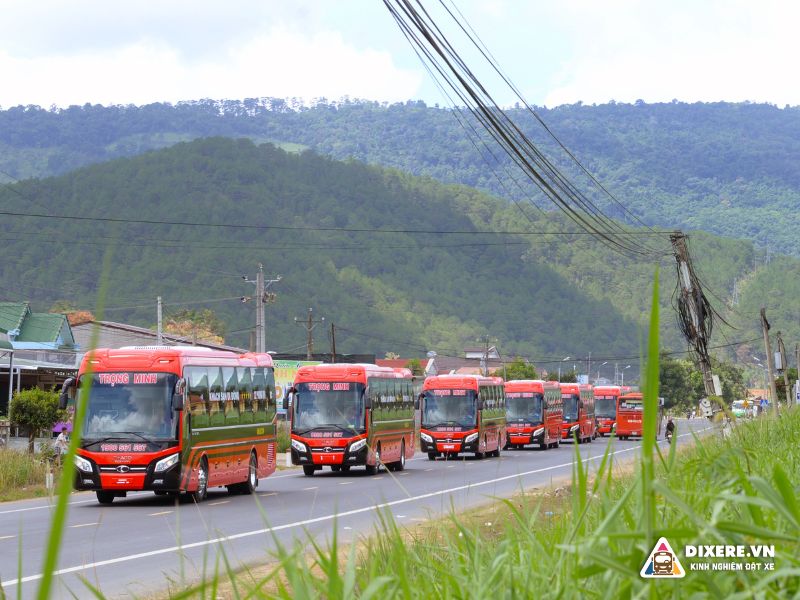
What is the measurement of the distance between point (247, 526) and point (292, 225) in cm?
15367

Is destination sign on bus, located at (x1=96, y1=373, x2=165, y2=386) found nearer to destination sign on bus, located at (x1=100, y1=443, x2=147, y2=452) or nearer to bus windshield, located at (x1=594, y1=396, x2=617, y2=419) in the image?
destination sign on bus, located at (x1=100, y1=443, x2=147, y2=452)

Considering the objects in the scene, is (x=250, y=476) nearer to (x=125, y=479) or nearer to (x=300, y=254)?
(x=125, y=479)

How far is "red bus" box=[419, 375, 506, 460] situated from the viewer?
45.9m

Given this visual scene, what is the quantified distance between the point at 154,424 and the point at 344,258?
465 feet

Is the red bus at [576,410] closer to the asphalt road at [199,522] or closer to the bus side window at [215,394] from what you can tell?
the asphalt road at [199,522]

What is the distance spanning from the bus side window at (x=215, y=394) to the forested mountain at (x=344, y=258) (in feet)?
328

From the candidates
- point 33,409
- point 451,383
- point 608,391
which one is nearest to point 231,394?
point 33,409

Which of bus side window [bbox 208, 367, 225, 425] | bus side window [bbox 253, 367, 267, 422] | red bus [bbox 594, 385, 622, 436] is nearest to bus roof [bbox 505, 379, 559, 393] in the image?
red bus [bbox 594, 385, 622, 436]

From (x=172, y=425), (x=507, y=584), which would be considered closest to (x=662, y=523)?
(x=507, y=584)

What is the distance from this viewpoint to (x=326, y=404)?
115 feet

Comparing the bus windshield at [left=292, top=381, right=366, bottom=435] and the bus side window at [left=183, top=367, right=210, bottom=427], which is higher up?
the bus side window at [left=183, top=367, right=210, bottom=427]

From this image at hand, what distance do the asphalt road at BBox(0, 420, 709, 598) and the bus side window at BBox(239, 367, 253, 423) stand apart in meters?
1.75

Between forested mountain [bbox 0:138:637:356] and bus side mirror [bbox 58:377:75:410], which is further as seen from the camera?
forested mountain [bbox 0:138:637:356]

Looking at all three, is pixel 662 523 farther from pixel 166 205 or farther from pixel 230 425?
pixel 166 205
